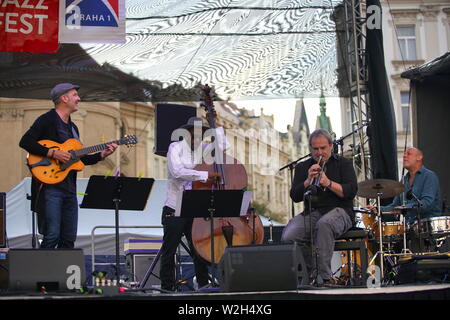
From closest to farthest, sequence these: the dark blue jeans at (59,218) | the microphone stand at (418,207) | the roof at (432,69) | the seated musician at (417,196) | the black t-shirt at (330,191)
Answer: the dark blue jeans at (59,218) < the black t-shirt at (330,191) < the microphone stand at (418,207) < the seated musician at (417,196) < the roof at (432,69)

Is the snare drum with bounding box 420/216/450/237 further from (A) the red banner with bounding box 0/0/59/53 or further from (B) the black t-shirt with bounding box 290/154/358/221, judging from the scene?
(A) the red banner with bounding box 0/0/59/53

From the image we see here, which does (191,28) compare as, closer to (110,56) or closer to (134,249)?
(110,56)

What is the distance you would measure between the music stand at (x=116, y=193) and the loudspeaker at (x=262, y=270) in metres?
1.75

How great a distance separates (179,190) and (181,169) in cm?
24

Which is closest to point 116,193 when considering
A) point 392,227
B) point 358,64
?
point 392,227

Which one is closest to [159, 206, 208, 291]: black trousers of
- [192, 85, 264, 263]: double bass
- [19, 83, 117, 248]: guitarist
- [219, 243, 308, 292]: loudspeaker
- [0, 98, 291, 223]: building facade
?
[192, 85, 264, 263]: double bass

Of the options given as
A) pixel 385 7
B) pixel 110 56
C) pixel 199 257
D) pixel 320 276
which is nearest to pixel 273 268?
pixel 320 276

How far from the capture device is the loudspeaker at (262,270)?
19.2 ft

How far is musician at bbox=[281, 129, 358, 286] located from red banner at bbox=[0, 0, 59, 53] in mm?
3648

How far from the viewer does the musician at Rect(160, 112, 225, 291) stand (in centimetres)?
810

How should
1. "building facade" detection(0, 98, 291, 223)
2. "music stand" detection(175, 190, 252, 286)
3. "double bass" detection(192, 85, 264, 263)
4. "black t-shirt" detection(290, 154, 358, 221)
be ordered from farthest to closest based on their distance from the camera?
1. "building facade" detection(0, 98, 291, 223)
2. "double bass" detection(192, 85, 264, 263)
3. "black t-shirt" detection(290, 154, 358, 221)
4. "music stand" detection(175, 190, 252, 286)

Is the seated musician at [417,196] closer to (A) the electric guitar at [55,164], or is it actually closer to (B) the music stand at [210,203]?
(B) the music stand at [210,203]

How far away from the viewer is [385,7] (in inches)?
1713

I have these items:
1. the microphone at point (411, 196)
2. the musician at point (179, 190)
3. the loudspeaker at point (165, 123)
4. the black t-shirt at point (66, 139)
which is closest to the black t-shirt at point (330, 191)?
the musician at point (179, 190)
